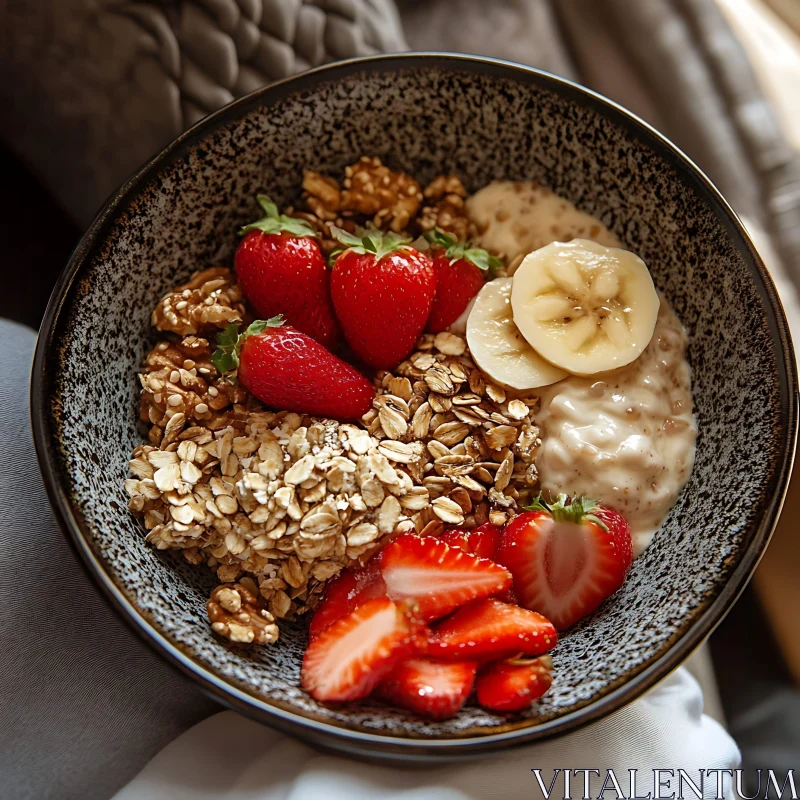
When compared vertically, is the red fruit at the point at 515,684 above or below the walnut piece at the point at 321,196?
below

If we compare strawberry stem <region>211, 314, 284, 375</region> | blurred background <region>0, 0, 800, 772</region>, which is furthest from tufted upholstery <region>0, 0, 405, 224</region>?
strawberry stem <region>211, 314, 284, 375</region>

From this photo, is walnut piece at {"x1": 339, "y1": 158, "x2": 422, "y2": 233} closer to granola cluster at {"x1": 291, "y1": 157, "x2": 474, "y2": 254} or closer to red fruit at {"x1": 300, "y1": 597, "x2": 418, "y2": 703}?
granola cluster at {"x1": 291, "y1": 157, "x2": 474, "y2": 254}

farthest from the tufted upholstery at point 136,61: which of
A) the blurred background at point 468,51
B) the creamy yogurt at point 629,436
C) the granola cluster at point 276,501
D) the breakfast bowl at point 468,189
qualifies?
the creamy yogurt at point 629,436

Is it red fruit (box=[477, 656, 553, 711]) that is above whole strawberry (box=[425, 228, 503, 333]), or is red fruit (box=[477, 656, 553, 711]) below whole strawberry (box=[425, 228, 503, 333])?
below

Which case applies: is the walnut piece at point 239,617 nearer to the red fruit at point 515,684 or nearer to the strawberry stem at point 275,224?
the red fruit at point 515,684

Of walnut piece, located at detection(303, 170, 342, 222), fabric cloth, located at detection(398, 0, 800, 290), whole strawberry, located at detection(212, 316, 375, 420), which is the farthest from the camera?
fabric cloth, located at detection(398, 0, 800, 290)

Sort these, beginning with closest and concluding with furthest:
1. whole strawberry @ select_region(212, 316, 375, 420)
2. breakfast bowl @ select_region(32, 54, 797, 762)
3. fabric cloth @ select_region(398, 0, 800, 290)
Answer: breakfast bowl @ select_region(32, 54, 797, 762)
whole strawberry @ select_region(212, 316, 375, 420)
fabric cloth @ select_region(398, 0, 800, 290)

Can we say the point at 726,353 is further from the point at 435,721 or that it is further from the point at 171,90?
the point at 171,90
